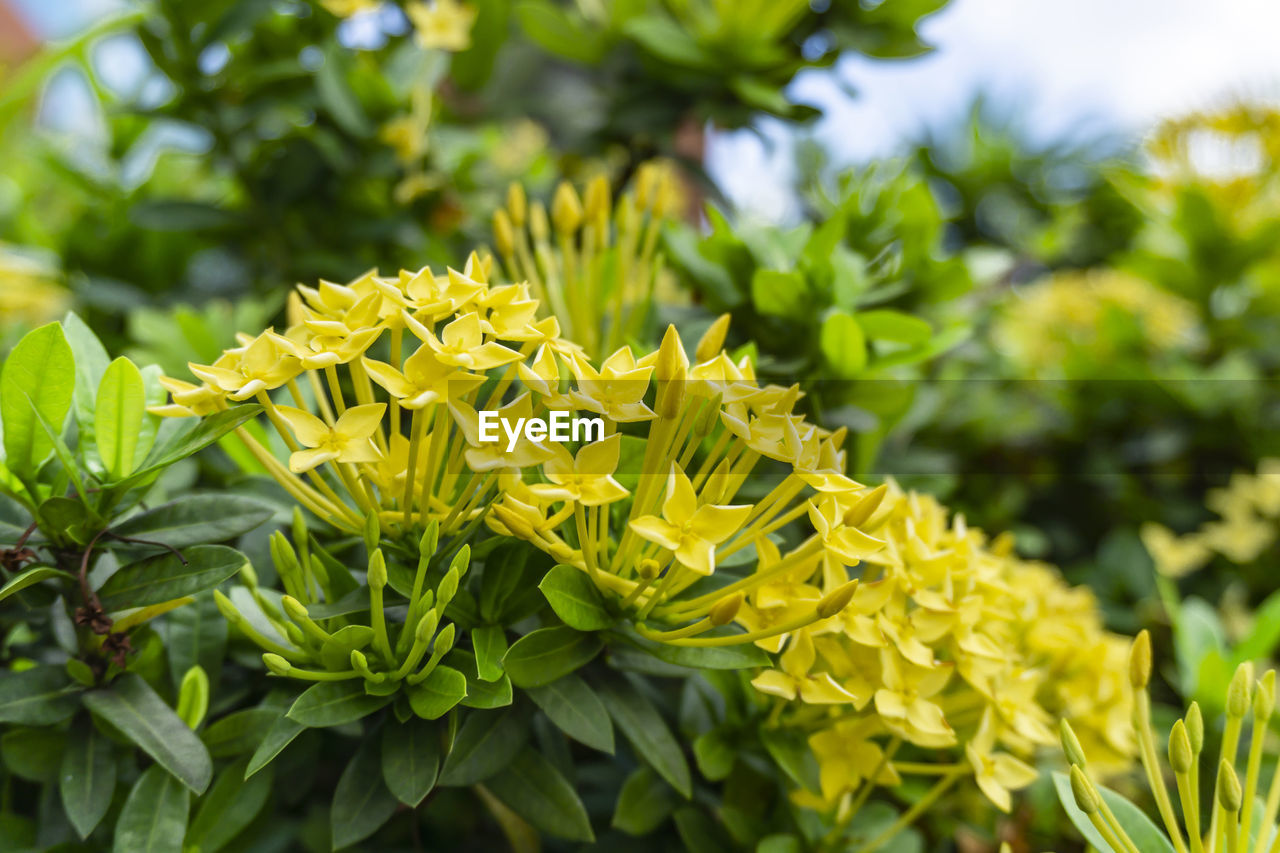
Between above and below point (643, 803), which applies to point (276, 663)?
above

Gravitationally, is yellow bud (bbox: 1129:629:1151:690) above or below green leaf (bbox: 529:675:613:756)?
below

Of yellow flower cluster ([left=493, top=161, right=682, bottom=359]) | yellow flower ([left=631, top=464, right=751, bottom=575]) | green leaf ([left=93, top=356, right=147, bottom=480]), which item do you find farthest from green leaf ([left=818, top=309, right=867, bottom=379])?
green leaf ([left=93, top=356, right=147, bottom=480])

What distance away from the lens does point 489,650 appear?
1.64 feet

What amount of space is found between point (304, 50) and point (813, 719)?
3.33 feet

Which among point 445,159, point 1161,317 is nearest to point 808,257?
point 445,159

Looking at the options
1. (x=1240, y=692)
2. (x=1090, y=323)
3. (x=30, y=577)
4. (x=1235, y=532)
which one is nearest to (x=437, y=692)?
(x=30, y=577)

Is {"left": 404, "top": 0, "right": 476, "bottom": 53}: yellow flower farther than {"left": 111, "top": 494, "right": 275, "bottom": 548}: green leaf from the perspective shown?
Yes

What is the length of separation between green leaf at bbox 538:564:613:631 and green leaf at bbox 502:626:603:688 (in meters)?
0.01

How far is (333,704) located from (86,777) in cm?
19

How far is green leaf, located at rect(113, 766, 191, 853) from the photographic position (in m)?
0.50

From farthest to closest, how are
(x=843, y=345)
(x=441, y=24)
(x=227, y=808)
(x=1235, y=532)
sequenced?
1. (x=1235, y=532)
2. (x=441, y=24)
3. (x=843, y=345)
4. (x=227, y=808)

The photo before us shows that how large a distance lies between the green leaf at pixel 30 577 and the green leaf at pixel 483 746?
26 cm

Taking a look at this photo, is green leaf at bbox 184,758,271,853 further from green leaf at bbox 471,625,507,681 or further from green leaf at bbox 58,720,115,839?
green leaf at bbox 471,625,507,681

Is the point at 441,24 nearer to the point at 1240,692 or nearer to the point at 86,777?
the point at 86,777
